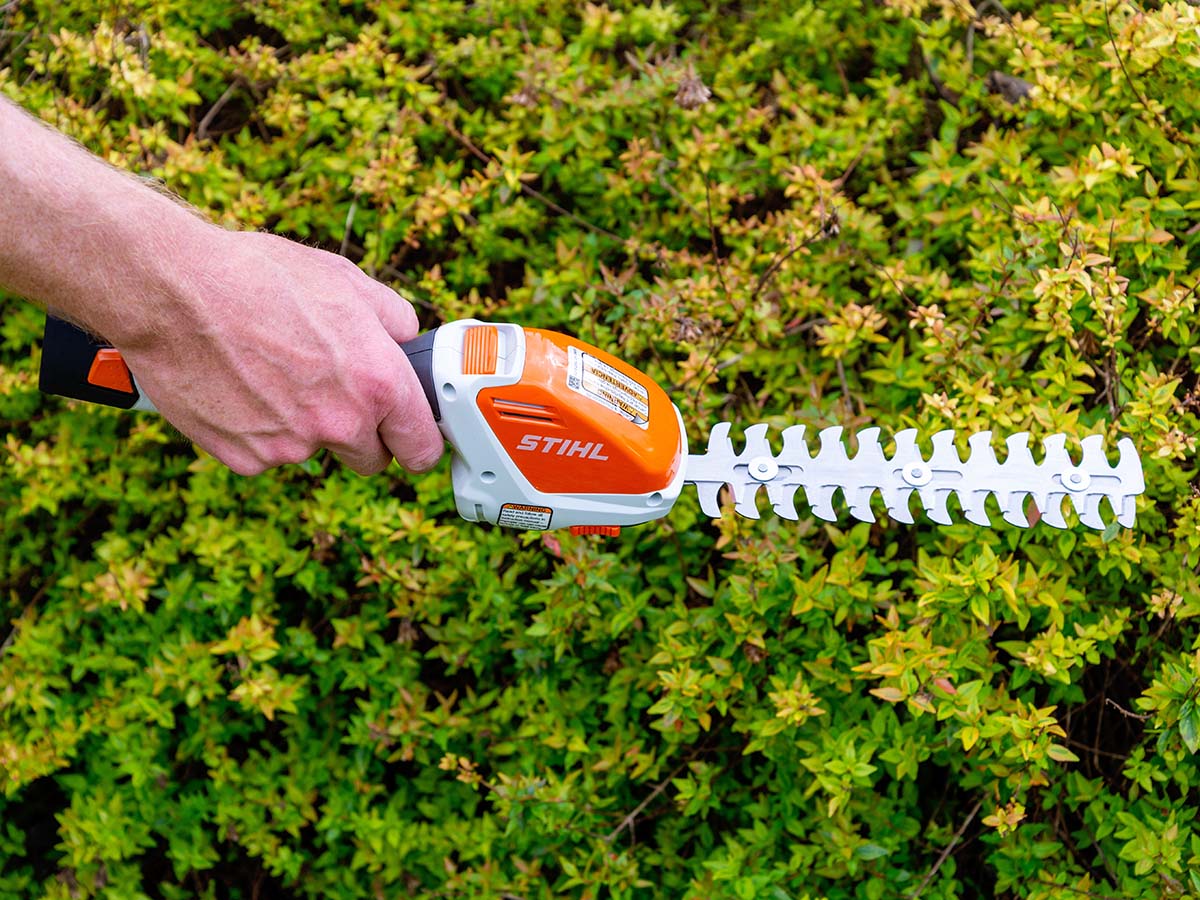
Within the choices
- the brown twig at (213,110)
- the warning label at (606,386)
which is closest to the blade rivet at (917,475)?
the warning label at (606,386)

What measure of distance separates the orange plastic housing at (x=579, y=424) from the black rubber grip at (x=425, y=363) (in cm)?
9

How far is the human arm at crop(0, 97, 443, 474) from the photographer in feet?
5.00

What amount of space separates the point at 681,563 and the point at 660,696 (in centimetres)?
32

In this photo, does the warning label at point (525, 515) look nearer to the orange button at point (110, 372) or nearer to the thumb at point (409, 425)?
the thumb at point (409, 425)

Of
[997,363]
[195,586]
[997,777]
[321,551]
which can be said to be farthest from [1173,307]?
[195,586]

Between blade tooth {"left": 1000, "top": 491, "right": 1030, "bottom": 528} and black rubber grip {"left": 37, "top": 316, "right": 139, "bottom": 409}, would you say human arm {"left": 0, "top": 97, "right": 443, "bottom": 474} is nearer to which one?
black rubber grip {"left": 37, "top": 316, "right": 139, "bottom": 409}

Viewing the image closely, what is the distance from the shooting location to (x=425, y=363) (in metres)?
1.79

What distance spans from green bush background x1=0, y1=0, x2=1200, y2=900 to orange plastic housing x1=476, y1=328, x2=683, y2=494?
447 millimetres

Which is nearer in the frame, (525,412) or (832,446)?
(525,412)

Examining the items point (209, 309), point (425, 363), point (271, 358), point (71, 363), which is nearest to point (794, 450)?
point (425, 363)

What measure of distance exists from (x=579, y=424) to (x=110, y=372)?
Answer: 82cm

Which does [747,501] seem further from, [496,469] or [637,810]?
[637,810]

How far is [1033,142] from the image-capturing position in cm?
257

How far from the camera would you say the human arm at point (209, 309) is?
1.53m
